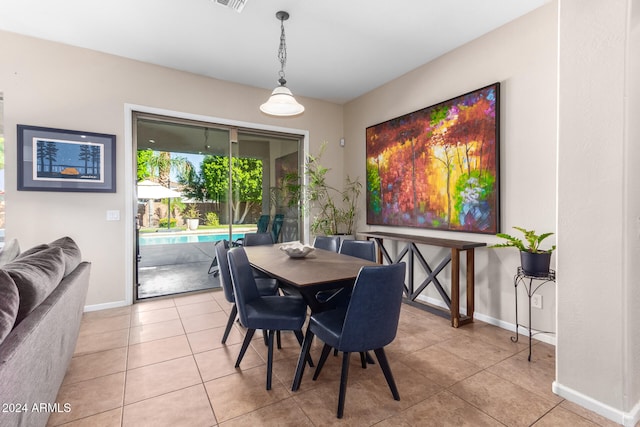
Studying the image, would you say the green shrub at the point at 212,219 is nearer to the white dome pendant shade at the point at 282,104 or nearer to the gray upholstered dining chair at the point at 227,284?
the gray upholstered dining chair at the point at 227,284

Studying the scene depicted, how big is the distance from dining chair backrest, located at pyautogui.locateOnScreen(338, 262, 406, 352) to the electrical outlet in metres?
1.73

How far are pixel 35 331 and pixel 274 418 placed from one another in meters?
1.21

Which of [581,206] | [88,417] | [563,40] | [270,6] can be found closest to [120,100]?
[270,6]

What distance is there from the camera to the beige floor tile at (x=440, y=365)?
2104 mm

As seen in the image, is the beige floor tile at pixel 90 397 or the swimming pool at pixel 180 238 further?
the swimming pool at pixel 180 238

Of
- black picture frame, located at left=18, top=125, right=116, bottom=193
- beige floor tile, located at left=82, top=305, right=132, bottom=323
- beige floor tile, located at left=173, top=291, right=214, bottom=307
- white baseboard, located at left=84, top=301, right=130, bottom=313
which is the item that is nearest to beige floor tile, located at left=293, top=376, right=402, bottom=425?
beige floor tile, located at left=173, top=291, right=214, bottom=307

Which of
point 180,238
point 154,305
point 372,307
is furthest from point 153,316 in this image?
point 372,307

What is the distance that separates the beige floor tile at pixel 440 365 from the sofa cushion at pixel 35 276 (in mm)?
2254

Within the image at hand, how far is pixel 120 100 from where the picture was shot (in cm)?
351

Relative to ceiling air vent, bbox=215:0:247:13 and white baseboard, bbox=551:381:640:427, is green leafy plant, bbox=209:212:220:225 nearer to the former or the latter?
ceiling air vent, bbox=215:0:247:13

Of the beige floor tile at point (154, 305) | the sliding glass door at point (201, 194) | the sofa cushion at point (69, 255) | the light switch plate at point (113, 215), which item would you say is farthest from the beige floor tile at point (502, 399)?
the light switch plate at point (113, 215)

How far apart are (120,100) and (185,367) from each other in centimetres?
302

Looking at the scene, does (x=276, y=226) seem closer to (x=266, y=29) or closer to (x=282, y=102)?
(x=282, y=102)

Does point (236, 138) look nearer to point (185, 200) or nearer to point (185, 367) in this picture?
point (185, 200)
